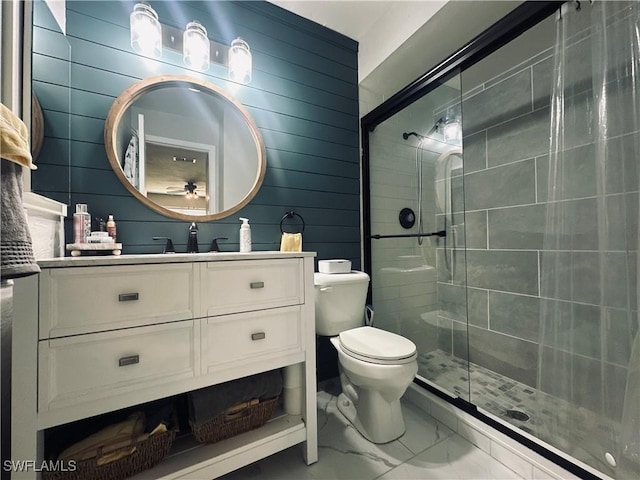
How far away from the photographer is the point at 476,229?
193 cm

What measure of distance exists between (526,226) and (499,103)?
0.88 meters

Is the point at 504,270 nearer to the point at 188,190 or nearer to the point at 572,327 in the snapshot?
the point at 572,327

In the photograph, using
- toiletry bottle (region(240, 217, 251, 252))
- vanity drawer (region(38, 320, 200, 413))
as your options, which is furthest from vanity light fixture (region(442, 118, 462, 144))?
vanity drawer (region(38, 320, 200, 413))

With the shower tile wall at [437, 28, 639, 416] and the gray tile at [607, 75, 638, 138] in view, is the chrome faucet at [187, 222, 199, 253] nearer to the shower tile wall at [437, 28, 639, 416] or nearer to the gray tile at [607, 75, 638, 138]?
the shower tile wall at [437, 28, 639, 416]

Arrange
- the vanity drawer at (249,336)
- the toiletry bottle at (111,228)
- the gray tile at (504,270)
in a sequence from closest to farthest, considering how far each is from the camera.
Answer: the vanity drawer at (249,336)
the toiletry bottle at (111,228)
the gray tile at (504,270)

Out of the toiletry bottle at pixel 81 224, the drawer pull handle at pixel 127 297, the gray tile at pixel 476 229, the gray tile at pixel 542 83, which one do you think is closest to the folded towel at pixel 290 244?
the drawer pull handle at pixel 127 297

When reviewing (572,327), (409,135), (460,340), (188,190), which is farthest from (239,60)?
(460,340)

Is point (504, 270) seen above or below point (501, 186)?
below

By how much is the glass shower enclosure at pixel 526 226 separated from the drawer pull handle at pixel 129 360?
156 centimetres

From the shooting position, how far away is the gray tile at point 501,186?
5.50 ft

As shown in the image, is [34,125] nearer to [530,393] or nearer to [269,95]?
[269,95]

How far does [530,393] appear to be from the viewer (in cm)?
147

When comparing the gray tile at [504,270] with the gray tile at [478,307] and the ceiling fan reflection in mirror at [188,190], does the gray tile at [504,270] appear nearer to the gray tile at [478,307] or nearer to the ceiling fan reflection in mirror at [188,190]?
the gray tile at [478,307]

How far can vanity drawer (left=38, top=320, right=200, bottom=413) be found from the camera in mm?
760
